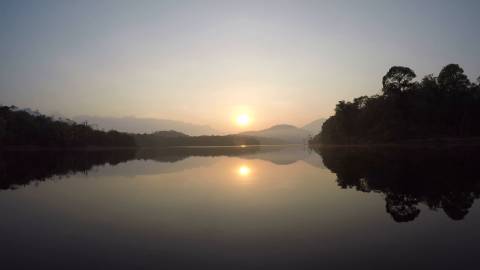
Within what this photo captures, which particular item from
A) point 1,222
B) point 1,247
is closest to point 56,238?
point 1,247

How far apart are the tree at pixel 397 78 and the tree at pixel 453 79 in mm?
8182

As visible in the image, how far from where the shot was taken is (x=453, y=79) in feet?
322

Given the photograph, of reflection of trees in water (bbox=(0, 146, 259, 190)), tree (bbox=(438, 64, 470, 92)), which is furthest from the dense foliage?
tree (bbox=(438, 64, 470, 92))

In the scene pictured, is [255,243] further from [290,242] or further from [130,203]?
[130,203]

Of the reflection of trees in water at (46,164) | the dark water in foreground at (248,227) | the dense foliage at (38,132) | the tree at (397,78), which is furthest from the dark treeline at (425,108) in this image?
the dense foliage at (38,132)

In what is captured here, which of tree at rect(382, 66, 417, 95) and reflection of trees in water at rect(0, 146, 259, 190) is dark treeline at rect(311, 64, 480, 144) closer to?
tree at rect(382, 66, 417, 95)

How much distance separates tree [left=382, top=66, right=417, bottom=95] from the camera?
10056 centimetres

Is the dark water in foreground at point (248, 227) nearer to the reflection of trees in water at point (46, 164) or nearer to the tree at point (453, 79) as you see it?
the reflection of trees in water at point (46, 164)

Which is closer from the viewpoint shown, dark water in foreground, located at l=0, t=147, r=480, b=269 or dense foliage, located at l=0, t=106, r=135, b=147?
dark water in foreground, located at l=0, t=147, r=480, b=269

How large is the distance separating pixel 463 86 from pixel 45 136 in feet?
492

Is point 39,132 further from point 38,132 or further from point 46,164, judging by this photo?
point 46,164

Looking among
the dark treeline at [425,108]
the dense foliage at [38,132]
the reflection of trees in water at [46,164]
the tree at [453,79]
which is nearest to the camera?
the reflection of trees in water at [46,164]

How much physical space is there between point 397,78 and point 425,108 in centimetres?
1263

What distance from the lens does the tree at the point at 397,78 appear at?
101 m
